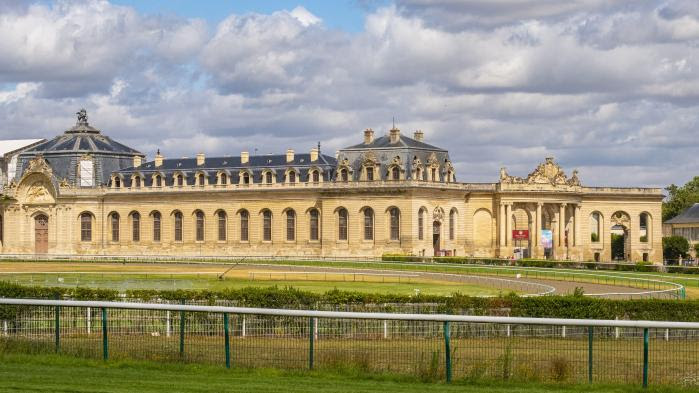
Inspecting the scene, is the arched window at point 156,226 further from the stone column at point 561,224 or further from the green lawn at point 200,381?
the green lawn at point 200,381

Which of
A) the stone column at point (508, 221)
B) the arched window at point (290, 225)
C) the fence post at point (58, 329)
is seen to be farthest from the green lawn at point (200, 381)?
the stone column at point (508, 221)

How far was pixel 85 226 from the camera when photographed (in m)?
124

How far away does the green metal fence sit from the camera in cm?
2448

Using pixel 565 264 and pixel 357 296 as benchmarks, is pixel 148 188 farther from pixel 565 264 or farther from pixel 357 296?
pixel 357 296

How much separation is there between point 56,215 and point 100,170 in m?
6.25

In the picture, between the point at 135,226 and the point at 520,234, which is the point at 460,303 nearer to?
the point at 520,234

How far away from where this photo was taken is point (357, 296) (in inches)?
1597

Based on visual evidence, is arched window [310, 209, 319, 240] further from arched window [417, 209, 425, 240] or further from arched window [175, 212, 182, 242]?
arched window [175, 212, 182, 242]

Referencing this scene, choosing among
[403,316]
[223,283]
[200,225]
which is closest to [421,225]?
[200,225]

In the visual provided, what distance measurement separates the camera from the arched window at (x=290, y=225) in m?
116

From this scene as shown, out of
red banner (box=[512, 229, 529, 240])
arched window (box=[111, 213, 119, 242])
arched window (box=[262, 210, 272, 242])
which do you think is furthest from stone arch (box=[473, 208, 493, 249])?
arched window (box=[111, 213, 119, 242])

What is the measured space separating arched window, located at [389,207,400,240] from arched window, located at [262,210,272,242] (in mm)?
12655

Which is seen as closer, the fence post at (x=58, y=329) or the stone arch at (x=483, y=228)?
the fence post at (x=58, y=329)

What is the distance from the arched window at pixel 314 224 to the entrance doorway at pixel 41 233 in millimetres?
27933
